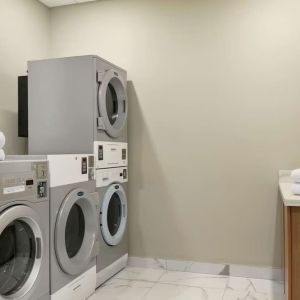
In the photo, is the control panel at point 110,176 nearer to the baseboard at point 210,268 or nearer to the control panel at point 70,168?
the control panel at point 70,168

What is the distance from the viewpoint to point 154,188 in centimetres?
315

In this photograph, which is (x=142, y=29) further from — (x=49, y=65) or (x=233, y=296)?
(x=233, y=296)

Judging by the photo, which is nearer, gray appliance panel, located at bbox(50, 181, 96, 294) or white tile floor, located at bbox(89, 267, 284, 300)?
gray appliance panel, located at bbox(50, 181, 96, 294)

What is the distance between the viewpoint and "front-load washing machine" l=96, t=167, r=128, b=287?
264cm

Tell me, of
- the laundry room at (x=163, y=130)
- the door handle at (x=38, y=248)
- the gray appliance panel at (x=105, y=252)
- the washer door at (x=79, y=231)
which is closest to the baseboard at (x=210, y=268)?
the laundry room at (x=163, y=130)

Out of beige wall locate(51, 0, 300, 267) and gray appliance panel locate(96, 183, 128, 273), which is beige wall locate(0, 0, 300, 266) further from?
gray appliance panel locate(96, 183, 128, 273)

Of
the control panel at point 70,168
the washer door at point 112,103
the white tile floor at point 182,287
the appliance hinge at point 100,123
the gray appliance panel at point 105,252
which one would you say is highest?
the washer door at point 112,103

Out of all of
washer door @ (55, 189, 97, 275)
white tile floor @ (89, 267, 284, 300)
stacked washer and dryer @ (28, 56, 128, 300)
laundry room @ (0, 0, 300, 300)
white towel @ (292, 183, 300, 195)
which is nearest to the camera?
white towel @ (292, 183, 300, 195)

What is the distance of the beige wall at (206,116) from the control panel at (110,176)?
170mm

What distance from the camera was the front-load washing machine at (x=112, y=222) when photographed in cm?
264

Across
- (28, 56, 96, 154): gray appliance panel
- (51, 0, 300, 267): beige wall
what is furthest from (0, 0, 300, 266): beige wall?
(28, 56, 96, 154): gray appliance panel

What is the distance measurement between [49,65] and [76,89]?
0.31 m

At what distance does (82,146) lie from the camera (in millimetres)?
2578

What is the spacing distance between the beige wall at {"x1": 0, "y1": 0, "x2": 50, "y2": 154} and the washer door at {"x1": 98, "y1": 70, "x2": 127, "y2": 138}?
2.67ft
